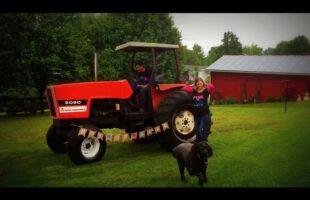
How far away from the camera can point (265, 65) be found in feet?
41.0

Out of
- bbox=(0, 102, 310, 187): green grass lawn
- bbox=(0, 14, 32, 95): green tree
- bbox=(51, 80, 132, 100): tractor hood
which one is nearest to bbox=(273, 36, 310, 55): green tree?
bbox=(0, 102, 310, 187): green grass lawn

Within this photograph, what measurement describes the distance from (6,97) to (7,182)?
5243mm

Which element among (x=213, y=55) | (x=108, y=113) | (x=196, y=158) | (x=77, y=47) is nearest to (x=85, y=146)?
(x=108, y=113)

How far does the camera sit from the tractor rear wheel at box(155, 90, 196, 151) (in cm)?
816

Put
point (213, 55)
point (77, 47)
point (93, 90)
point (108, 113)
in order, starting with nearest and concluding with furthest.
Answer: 1. point (93, 90)
2. point (108, 113)
3. point (213, 55)
4. point (77, 47)

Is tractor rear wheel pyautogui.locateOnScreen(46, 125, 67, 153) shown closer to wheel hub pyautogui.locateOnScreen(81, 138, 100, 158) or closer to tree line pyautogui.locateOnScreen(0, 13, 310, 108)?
wheel hub pyautogui.locateOnScreen(81, 138, 100, 158)

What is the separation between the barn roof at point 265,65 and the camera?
35.1 feet

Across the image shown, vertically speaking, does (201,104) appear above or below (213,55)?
below

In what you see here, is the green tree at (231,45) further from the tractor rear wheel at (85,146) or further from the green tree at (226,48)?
the tractor rear wheel at (85,146)

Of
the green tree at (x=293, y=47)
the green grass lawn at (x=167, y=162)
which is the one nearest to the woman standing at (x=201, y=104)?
the green grass lawn at (x=167, y=162)

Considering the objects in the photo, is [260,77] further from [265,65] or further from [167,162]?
[167,162]

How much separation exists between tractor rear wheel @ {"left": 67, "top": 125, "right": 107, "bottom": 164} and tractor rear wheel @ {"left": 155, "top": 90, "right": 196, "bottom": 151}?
1.37 meters

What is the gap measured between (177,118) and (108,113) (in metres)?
1.42

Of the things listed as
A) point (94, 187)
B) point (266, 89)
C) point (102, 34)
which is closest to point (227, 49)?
point (266, 89)
